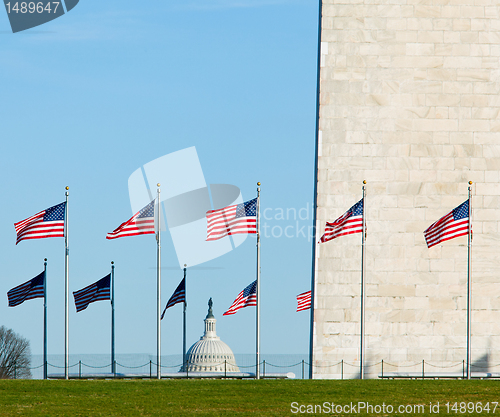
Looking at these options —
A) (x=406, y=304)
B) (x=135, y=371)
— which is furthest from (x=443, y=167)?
(x=135, y=371)

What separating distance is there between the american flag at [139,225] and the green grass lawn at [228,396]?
5.95 m

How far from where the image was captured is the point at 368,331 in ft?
140

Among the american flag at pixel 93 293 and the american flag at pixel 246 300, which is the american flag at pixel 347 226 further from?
the american flag at pixel 93 293

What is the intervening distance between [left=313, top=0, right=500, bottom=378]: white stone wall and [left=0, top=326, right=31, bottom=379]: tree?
43.7 m

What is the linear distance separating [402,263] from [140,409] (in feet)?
63.3

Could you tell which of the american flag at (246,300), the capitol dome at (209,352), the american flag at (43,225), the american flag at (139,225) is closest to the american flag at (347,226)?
the american flag at (246,300)

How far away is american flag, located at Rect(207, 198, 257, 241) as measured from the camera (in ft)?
111

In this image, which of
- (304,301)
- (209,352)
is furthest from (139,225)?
(209,352)

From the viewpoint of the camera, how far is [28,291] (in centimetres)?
3875

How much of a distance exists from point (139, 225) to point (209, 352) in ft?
A: 279

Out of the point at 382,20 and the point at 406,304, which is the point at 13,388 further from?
the point at 382,20

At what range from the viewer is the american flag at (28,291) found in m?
38.5

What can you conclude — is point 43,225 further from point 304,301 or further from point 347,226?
point 304,301

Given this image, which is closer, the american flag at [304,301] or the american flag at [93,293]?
the american flag at [93,293]
